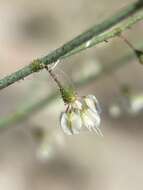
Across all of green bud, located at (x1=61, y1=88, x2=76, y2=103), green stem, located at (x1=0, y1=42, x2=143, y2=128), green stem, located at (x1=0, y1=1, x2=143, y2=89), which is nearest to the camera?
green stem, located at (x1=0, y1=1, x2=143, y2=89)


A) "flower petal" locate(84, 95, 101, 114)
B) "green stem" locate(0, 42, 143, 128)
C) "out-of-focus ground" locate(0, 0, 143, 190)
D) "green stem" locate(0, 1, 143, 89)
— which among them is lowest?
"flower petal" locate(84, 95, 101, 114)

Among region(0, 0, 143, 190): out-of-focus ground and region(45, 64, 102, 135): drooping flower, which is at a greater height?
region(0, 0, 143, 190): out-of-focus ground

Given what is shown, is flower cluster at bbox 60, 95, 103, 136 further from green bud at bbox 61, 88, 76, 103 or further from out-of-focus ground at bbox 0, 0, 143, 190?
out-of-focus ground at bbox 0, 0, 143, 190

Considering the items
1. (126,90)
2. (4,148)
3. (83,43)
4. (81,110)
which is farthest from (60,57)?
(4,148)

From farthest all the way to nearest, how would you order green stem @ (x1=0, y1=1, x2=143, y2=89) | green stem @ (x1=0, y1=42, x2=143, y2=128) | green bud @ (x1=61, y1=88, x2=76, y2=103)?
green stem @ (x1=0, y1=42, x2=143, y2=128)
green bud @ (x1=61, y1=88, x2=76, y2=103)
green stem @ (x1=0, y1=1, x2=143, y2=89)

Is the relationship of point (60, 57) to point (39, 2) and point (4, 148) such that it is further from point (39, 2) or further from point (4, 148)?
point (39, 2)

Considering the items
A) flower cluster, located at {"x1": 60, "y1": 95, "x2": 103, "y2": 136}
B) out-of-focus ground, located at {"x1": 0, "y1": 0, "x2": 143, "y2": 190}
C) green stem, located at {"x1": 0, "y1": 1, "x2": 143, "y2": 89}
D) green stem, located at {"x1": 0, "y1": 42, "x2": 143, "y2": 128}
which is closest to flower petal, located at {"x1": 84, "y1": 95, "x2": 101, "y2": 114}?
flower cluster, located at {"x1": 60, "y1": 95, "x2": 103, "y2": 136}

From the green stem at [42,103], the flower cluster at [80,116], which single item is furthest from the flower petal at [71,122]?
the green stem at [42,103]

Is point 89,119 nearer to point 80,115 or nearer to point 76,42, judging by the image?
point 80,115

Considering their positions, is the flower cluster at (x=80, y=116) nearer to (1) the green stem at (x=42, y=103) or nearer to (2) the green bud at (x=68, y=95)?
(2) the green bud at (x=68, y=95)
